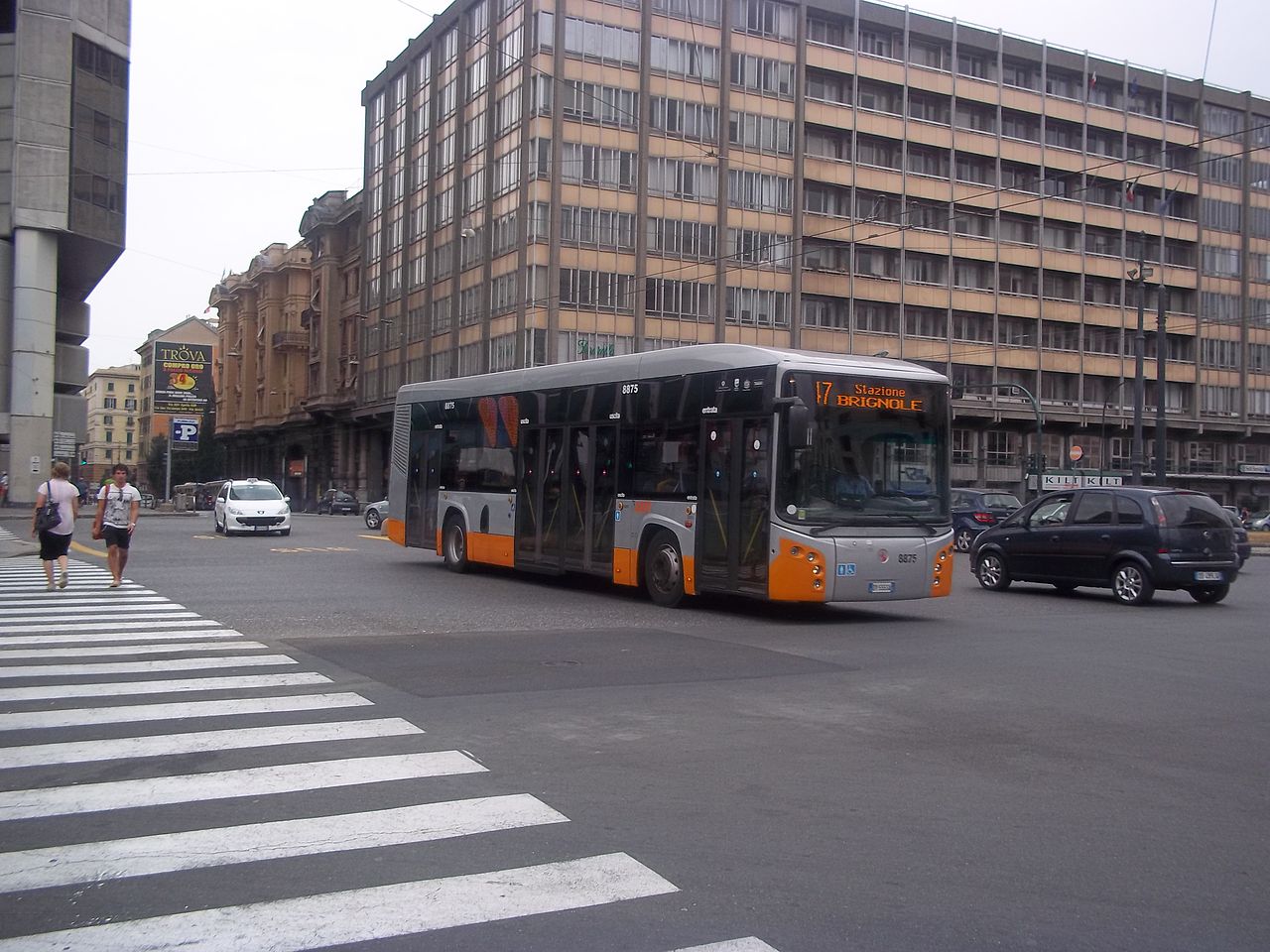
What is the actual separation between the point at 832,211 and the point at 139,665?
55235 millimetres

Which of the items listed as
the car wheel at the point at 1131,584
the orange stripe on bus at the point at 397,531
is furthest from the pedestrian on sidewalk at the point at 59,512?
the car wheel at the point at 1131,584

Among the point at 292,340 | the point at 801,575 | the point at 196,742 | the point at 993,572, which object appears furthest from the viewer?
the point at 292,340

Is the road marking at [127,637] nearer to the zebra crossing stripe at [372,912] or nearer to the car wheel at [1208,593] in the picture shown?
the zebra crossing stripe at [372,912]

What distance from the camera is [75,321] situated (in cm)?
6222

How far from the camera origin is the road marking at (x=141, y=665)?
31.1ft

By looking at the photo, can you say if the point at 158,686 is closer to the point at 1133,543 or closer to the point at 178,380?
the point at 1133,543

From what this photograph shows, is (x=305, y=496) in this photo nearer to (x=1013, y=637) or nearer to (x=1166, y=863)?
(x=1013, y=637)

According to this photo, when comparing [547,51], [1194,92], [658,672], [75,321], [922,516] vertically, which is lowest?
[658,672]

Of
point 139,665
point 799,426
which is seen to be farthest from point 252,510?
point 139,665

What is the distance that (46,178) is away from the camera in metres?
51.2

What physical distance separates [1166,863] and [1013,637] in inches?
331

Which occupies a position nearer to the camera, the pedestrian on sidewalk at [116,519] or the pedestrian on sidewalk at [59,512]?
the pedestrian on sidewalk at [59,512]

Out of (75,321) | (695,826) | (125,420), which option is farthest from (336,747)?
(125,420)

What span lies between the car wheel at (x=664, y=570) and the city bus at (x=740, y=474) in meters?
0.03
